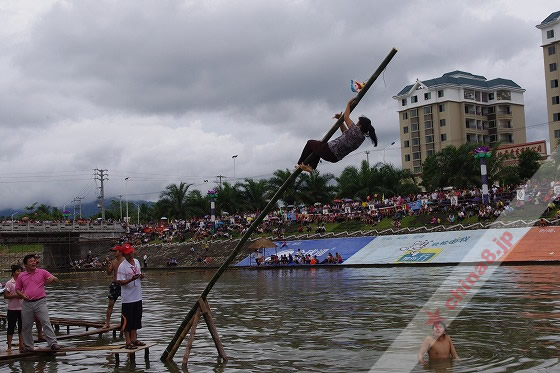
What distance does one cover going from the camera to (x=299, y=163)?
835 cm

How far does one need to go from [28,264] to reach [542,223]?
106ft

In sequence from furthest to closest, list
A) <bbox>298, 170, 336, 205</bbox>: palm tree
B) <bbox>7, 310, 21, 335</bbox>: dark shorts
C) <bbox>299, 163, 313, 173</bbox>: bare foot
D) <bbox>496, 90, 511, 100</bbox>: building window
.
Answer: <bbox>496, 90, 511, 100</bbox>: building window → <bbox>298, 170, 336, 205</bbox>: palm tree → <bbox>7, 310, 21, 335</bbox>: dark shorts → <bbox>299, 163, 313, 173</bbox>: bare foot

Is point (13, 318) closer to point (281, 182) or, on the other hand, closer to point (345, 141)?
point (345, 141)

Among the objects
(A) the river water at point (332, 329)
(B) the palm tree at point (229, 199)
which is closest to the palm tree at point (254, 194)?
(B) the palm tree at point (229, 199)

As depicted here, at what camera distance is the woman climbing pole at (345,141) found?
25.2ft

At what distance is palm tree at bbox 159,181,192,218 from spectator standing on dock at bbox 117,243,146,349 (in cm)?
7276

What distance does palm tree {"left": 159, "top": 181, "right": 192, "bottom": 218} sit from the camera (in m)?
82.4

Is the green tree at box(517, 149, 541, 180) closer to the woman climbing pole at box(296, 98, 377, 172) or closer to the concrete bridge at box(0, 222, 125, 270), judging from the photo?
the concrete bridge at box(0, 222, 125, 270)

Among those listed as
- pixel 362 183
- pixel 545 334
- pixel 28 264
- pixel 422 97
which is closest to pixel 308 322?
pixel 545 334

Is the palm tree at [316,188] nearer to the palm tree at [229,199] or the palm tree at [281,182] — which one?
the palm tree at [281,182]

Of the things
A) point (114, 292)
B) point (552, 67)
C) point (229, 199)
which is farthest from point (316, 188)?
point (114, 292)

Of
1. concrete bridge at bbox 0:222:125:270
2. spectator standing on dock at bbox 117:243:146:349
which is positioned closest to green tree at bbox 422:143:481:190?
concrete bridge at bbox 0:222:125:270

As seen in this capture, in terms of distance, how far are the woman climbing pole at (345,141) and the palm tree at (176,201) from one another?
75.3 metres

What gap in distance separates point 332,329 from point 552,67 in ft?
241
